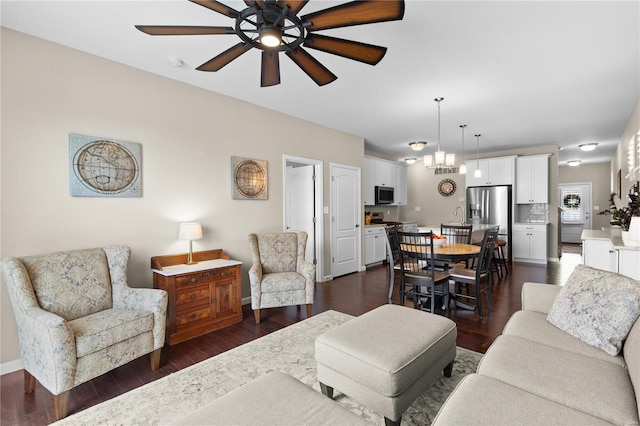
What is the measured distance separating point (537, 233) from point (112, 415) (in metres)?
7.79

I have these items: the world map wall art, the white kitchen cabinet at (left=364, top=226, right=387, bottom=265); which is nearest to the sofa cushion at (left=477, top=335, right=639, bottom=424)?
the world map wall art

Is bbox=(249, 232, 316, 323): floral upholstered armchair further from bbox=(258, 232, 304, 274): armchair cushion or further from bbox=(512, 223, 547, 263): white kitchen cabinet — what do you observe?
bbox=(512, 223, 547, 263): white kitchen cabinet

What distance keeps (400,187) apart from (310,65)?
6165mm

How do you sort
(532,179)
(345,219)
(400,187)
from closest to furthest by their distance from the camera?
(345,219) → (532,179) → (400,187)

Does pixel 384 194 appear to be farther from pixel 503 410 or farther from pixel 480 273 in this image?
pixel 503 410

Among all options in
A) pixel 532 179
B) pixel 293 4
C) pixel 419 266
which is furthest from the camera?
pixel 532 179

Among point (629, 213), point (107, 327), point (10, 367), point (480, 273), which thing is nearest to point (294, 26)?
point (107, 327)

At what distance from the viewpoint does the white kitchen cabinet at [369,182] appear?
674 centimetres

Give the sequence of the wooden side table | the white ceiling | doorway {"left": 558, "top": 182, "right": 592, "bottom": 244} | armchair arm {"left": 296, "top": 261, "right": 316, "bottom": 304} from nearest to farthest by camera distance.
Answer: the white ceiling
the wooden side table
armchair arm {"left": 296, "top": 261, "right": 316, "bottom": 304}
doorway {"left": 558, "top": 182, "right": 592, "bottom": 244}

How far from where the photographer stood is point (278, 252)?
12.7 feet

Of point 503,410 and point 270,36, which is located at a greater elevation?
point 270,36

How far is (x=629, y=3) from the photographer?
2090mm

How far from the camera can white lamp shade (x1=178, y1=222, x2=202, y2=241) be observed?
3178mm

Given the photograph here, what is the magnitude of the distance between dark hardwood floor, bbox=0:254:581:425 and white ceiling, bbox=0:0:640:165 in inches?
103
